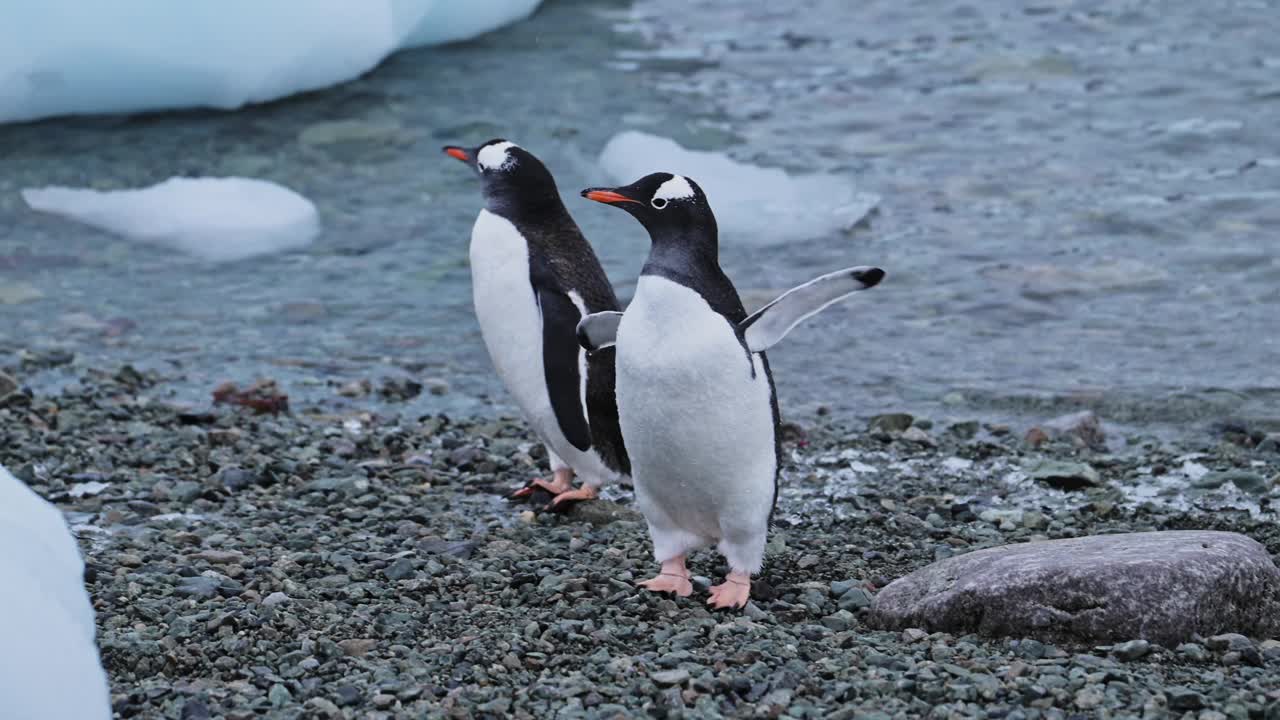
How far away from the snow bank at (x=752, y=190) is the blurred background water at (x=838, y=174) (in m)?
0.13

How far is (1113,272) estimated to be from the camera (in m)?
8.52

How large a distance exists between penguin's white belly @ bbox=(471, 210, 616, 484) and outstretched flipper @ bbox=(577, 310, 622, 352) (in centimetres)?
68

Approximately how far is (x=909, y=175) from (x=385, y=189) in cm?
330

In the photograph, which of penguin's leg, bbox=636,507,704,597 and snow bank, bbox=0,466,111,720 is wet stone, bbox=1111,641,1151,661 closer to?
penguin's leg, bbox=636,507,704,597

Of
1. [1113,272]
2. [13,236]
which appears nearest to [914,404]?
[1113,272]

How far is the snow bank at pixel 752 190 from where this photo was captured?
944cm

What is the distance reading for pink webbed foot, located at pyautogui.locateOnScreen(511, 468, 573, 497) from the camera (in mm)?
5125

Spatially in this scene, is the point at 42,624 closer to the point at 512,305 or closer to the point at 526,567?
the point at 526,567

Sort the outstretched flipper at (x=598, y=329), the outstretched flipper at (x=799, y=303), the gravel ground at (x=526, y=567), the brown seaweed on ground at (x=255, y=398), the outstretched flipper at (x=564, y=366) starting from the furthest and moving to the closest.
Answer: the brown seaweed on ground at (x=255, y=398)
the outstretched flipper at (x=564, y=366)
the outstretched flipper at (x=598, y=329)
the outstretched flipper at (x=799, y=303)
the gravel ground at (x=526, y=567)

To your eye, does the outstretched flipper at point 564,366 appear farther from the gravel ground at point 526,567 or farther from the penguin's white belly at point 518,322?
the gravel ground at point 526,567

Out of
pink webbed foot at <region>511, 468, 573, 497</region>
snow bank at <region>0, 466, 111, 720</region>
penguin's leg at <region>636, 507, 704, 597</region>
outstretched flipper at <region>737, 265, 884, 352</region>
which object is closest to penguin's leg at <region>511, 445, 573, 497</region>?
pink webbed foot at <region>511, 468, 573, 497</region>

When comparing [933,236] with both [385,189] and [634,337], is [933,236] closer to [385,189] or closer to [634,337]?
[385,189]

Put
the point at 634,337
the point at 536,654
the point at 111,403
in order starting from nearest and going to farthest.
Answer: the point at 536,654 → the point at 634,337 → the point at 111,403

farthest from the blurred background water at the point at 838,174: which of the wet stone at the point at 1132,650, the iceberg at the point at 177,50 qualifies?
the wet stone at the point at 1132,650
